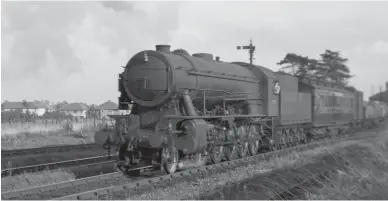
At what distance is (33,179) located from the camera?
37.9 feet

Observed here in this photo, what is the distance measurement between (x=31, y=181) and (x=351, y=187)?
27.2 feet

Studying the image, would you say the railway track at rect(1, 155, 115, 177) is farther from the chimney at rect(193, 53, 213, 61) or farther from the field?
the field

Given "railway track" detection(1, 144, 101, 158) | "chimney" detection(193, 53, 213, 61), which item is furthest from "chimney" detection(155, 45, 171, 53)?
"railway track" detection(1, 144, 101, 158)

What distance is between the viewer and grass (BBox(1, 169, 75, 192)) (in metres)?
10.9

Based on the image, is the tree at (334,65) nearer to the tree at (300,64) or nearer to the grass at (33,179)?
the tree at (300,64)

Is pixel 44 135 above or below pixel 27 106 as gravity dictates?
below

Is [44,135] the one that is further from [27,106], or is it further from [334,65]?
[27,106]

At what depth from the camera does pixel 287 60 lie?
5981cm

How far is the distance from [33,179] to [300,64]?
5191 centimetres

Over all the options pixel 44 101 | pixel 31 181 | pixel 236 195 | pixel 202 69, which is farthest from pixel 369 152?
pixel 44 101

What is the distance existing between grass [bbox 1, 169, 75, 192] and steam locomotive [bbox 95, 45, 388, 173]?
150 centimetres

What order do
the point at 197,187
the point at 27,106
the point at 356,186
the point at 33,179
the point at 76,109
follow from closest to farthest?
1. the point at 356,186
2. the point at 197,187
3. the point at 33,179
4. the point at 76,109
5. the point at 27,106

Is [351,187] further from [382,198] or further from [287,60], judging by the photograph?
[287,60]

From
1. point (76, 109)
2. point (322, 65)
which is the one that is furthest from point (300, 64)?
point (76, 109)
